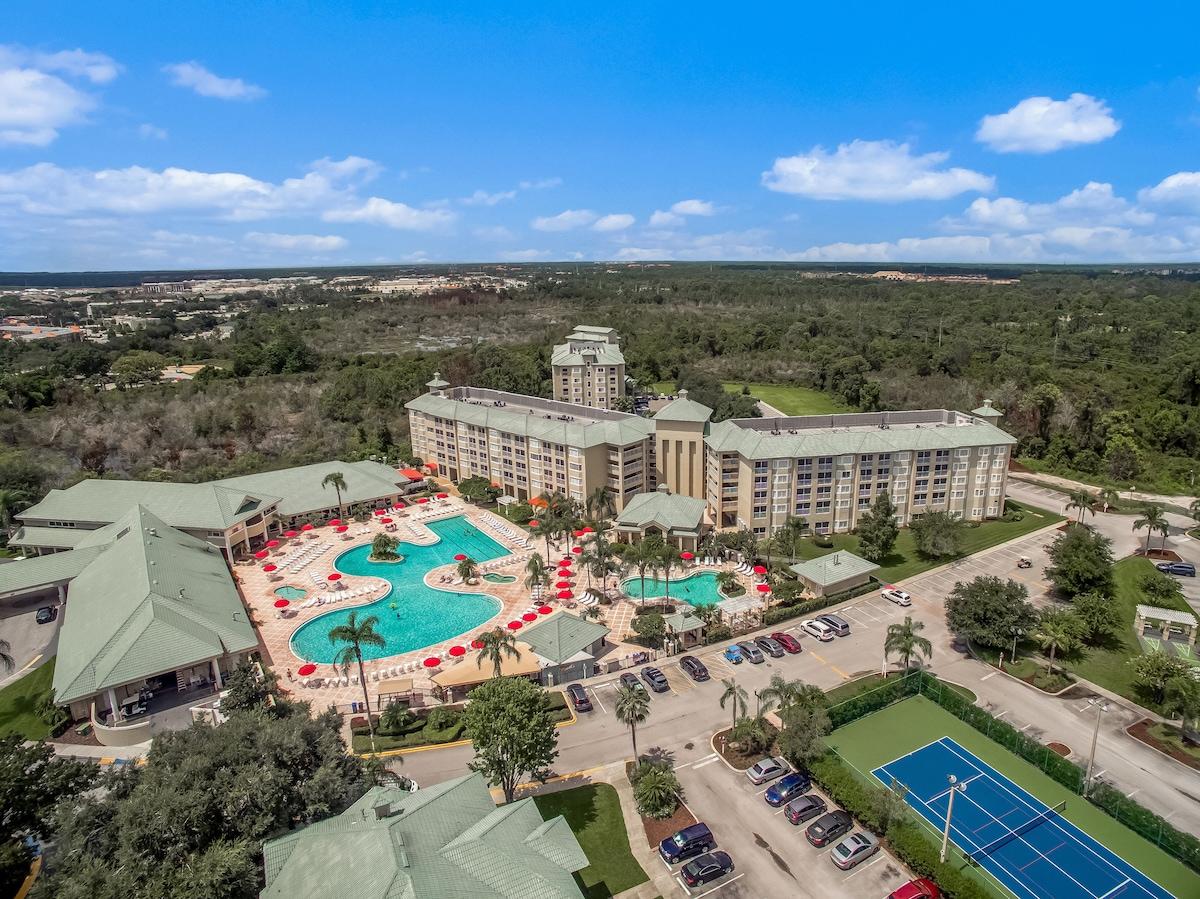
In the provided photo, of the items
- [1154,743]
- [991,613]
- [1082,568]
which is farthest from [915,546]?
[1154,743]

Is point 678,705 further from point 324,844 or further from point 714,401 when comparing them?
point 714,401

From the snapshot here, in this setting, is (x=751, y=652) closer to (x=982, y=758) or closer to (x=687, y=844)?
(x=982, y=758)

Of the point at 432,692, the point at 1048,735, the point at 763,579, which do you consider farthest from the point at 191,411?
the point at 1048,735

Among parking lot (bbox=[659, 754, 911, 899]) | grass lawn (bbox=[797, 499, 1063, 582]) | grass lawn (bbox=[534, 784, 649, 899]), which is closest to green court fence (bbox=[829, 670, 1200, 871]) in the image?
parking lot (bbox=[659, 754, 911, 899])

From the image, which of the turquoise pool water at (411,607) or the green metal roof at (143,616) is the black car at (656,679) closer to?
the turquoise pool water at (411,607)

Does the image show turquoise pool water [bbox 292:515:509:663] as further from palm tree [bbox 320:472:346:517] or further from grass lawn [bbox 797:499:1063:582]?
grass lawn [bbox 797:499:1063:582]

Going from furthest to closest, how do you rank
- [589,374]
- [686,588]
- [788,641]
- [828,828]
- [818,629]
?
[589,374], [686,588], [818,629], [788,641], [828,828]

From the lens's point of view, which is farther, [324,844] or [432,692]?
[432,692]
